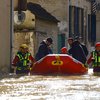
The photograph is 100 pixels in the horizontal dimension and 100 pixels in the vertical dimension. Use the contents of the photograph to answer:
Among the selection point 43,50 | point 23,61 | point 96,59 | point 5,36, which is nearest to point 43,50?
point 43,50

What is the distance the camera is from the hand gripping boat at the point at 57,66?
1465 centimetres

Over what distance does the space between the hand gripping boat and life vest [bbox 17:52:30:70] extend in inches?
12.6

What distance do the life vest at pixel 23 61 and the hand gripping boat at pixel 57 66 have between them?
321 mm

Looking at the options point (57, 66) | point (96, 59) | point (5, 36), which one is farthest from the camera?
point (5, 36)

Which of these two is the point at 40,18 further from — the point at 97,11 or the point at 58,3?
the point at 97,11

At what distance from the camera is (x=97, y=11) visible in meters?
37.7

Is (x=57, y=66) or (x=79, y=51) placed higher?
(x=79, y=51)

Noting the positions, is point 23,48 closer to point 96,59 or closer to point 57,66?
point 57,66

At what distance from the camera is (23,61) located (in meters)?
14.9

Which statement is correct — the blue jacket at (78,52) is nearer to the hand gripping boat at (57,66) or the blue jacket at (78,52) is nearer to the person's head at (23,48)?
the hand gripping boat at (57,66)

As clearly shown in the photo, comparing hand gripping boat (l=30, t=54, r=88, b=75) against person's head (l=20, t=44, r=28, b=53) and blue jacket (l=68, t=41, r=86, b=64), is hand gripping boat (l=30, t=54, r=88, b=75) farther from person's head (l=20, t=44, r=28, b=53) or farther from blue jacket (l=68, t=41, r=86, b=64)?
blue jacket (l=68, t=41, r=86, b=64)

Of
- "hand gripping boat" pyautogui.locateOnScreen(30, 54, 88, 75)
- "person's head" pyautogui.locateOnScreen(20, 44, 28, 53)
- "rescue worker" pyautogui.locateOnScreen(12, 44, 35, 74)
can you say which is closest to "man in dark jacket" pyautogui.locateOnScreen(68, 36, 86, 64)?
"hand gripping boat" pyautogui.locateOnScreen(30, 54, 88, 75)

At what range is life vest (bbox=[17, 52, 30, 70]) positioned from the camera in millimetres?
14852

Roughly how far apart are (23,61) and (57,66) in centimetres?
107
